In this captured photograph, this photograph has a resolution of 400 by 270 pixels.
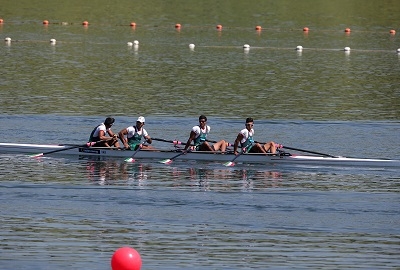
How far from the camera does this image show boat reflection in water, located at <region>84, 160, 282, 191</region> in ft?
74.1

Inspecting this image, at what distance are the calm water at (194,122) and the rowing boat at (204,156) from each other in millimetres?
287

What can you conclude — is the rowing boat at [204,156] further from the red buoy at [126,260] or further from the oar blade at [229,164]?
the red buoy at [126,260]

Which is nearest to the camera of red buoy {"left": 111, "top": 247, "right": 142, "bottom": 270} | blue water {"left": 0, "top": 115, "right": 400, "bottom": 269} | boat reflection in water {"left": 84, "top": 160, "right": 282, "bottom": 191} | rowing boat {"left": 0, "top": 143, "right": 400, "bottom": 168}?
red buoy {"left": 111, "top": 247, "right": 142, "bottom": 270}

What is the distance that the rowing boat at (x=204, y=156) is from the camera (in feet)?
81.0

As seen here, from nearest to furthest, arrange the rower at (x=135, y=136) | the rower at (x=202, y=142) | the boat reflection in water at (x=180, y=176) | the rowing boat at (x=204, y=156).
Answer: the boat reflection in water at (x=180, y=176)
the rowing boat at (x=204, y=156)
the rower at (x=202, y=142)
the rower at (x=135, y=136)

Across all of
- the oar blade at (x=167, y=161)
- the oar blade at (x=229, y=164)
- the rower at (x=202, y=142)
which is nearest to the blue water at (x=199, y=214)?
the oar blade at (x=167, y=161)

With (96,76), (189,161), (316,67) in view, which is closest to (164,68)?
(96,76)

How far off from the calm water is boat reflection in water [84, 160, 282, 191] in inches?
1.8

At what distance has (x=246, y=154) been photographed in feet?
82.2

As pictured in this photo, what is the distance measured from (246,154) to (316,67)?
1934 centimetres

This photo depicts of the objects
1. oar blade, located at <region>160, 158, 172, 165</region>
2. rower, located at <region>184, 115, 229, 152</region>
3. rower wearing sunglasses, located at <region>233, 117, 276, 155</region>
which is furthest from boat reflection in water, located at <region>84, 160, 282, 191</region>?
rower wearing sunglasses, located at <region>233, 117, 276, 155</region>

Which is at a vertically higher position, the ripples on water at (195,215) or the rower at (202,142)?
Answer: the rower at (202,142)

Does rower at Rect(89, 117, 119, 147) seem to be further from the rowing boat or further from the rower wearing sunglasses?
the rower wearing sunglasses

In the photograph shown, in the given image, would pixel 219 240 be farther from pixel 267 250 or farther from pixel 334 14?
pixel 334 14
